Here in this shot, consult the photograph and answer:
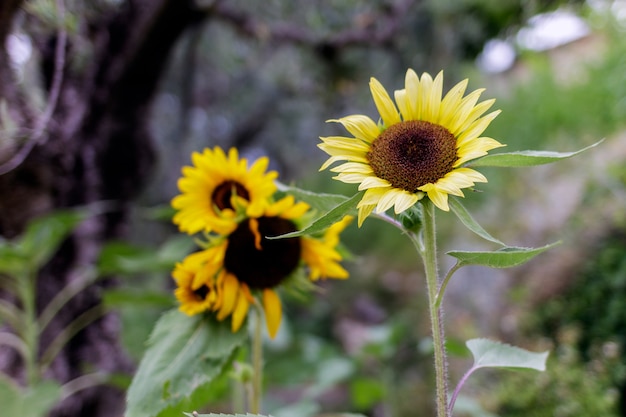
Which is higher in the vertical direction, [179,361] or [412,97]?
[412,97]

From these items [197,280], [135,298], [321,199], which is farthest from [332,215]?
[135,298]

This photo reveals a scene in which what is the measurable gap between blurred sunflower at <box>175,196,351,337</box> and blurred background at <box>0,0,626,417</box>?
0.06m

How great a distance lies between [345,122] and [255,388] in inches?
9.3

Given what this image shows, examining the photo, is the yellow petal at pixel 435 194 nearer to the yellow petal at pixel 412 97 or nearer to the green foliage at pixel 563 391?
the yellow petal at pixel 412 97

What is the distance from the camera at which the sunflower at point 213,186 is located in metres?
0.38

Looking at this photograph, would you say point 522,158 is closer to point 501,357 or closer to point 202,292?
point 501,357

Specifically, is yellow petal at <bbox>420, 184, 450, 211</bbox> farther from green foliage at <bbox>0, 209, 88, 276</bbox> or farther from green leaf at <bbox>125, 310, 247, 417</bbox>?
green foliage at <bbox>0, 209, 88, 276</bbox>

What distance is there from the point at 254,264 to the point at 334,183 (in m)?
1.56

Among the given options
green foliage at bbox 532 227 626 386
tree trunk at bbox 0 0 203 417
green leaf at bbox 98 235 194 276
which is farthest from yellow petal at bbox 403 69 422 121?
green foliage at bbox 532 227 626 386

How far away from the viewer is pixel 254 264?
0.37 meters

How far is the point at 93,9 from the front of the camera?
0.82 m

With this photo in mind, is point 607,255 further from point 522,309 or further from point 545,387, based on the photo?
point 545,387

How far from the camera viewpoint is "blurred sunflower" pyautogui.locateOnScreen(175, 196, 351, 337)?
360 mm

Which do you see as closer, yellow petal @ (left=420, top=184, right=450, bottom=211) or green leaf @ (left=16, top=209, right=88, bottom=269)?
yellow petal @ (left=420, top=184, right=450, bottom=211)
